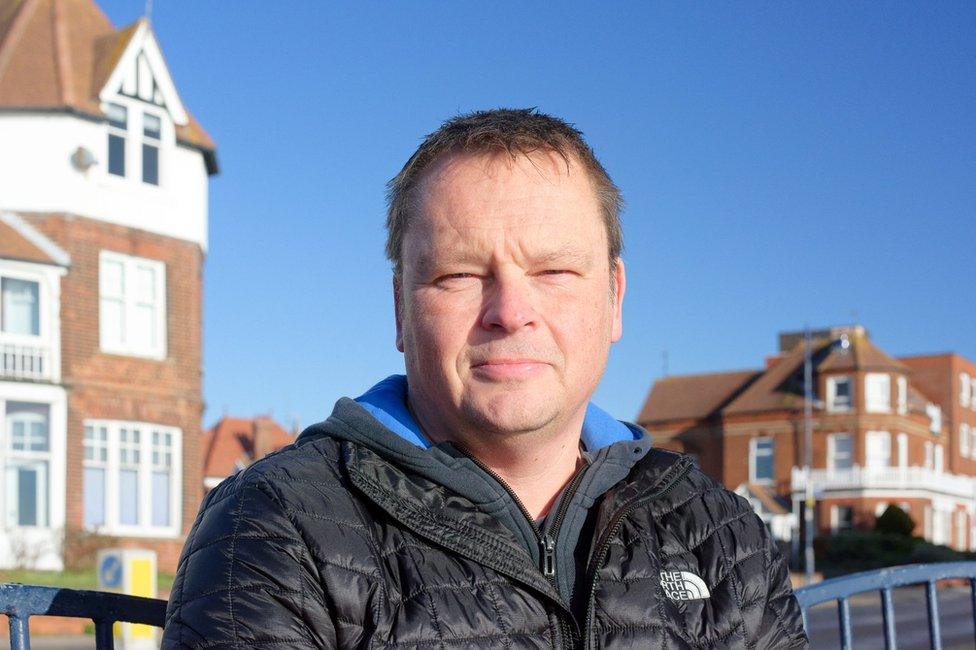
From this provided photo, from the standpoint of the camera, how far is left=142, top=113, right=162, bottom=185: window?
27.8 meters

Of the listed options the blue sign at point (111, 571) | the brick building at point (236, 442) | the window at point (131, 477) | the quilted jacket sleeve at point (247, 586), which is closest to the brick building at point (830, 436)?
the brick building at point (236, 442)

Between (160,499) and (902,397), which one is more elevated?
(902,397)

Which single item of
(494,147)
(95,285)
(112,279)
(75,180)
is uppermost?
(75,180)

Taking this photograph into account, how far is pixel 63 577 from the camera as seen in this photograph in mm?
22109

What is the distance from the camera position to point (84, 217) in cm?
2617

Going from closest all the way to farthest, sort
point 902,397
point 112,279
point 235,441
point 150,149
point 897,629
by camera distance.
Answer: point 897,629, point 112,279, point 150,149, point 902,397, point 235,441

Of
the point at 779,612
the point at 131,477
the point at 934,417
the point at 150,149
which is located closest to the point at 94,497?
the point at 131,477

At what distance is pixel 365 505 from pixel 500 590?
0.97 feet

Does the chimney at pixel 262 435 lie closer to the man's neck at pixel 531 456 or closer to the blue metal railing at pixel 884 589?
the blue metal railing at pixel 884 589

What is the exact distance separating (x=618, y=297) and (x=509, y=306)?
424mm

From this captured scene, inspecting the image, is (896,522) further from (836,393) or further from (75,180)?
(75,180)

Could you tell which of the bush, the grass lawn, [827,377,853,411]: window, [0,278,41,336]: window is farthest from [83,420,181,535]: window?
[827,377,853,411]: window

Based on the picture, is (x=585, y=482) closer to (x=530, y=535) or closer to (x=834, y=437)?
(x=530, y=535)

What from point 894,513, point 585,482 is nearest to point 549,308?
point 585,482
